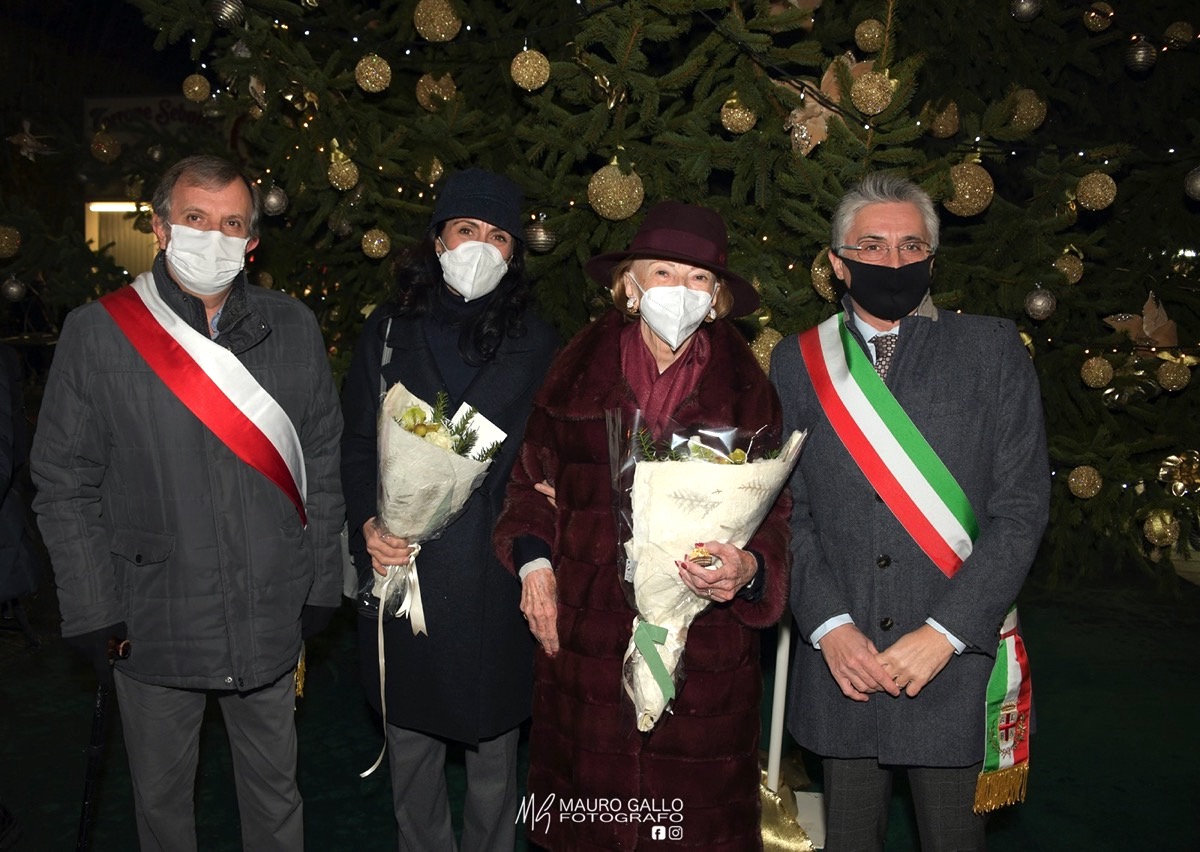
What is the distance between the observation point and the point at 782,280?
4.04m

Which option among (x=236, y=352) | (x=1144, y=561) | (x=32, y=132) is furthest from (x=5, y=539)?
(x=1144, y=561)

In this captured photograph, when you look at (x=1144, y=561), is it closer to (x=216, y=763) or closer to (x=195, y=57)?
(x=216, y=763)

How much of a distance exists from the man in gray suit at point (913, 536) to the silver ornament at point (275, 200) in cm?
291

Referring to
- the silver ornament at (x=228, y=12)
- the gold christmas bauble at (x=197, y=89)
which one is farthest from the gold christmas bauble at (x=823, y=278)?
the gold christmas bauble at (x=197, y=89)

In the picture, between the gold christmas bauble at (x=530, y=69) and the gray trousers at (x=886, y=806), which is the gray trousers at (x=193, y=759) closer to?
the gray trousers at (x=886, y=806)

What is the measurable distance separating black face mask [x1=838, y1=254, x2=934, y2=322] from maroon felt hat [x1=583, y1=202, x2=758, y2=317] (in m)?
0.27

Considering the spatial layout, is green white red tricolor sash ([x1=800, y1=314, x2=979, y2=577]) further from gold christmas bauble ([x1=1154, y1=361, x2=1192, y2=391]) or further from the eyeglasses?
gold christmas bauble ([x1=1154, y1=361, x2=1192, y2=391])

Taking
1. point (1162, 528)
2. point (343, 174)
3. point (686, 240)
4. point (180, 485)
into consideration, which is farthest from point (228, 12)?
point (1162, 528)

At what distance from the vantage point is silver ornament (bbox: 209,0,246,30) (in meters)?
4.29

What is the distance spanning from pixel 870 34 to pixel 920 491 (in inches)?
96.9

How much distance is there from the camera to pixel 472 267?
2.87m

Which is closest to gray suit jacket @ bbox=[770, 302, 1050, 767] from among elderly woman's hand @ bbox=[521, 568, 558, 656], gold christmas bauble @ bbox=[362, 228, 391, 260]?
elderly woman's hand @ bbox=[521, 568, 558, 656]

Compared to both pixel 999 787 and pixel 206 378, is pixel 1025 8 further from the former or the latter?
pixel 206 378

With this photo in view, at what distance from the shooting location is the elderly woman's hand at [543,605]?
263cm
